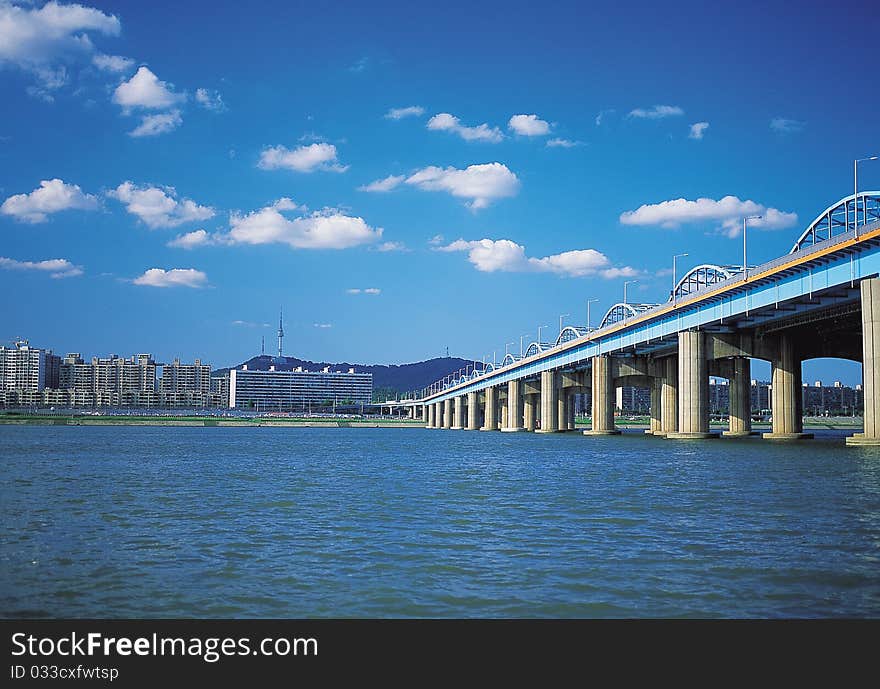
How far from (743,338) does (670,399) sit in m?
21.7

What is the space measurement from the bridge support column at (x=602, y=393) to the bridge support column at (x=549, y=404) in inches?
862

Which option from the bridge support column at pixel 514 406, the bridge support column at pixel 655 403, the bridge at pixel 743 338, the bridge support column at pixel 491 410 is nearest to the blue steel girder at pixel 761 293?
the bridge at pixel 743 338

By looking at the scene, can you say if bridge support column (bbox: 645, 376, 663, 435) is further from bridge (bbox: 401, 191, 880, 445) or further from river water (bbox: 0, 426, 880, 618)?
river water (bbox: 0, 426, 880, 618)

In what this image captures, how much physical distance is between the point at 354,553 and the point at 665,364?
326 ft

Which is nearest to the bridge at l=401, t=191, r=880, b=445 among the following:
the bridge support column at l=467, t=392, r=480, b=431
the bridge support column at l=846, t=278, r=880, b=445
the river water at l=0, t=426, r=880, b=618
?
the bridge support column at l=846, t=278, r=880, b=445

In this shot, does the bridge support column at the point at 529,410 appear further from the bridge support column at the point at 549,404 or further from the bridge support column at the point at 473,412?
the bridge support column at the point at 549,404

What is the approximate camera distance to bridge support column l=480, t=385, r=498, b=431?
6933 inches

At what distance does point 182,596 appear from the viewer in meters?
12.2

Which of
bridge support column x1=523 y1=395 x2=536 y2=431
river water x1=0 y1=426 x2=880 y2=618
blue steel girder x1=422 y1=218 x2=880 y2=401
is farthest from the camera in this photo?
bridge support column x1=523 y1=395 x2=536 y2=431

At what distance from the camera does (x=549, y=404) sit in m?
135

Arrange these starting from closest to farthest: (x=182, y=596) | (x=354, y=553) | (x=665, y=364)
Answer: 1. (x=182, y=596)
2. (x=354, y=553)
3. (x=665, y=364)

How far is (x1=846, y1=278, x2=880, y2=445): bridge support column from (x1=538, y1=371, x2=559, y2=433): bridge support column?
276 feet
